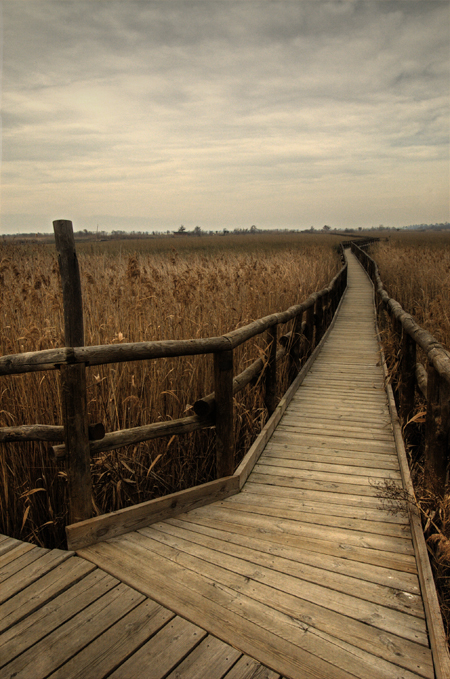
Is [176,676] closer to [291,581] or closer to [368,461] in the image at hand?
[291,581]

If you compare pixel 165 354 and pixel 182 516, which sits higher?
pixel 165 354

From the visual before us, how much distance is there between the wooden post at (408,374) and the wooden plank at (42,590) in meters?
2.97

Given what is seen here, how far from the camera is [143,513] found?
2.59 metres

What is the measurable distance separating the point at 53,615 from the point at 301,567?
1.15 meters

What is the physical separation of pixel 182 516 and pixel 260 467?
3.04ft

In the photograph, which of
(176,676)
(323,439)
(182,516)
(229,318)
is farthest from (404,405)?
(176,676)

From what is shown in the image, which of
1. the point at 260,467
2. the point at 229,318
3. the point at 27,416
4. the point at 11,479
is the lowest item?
the point at 260,467

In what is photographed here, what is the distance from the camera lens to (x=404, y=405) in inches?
159

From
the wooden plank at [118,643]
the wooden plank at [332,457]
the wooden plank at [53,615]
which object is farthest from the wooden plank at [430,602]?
the wooden plank at [53,615]

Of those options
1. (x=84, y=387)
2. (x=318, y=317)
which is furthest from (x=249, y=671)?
(x=318, y=317)

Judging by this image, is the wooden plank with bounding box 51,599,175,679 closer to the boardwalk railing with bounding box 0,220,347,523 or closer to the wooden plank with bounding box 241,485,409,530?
the boardwalk railing with bounding box 0,220,347,523

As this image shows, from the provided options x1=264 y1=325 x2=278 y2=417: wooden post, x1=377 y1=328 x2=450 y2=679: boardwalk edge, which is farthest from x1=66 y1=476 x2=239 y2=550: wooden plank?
x1=264 y1=325 x2=278 y2=417: wooden post

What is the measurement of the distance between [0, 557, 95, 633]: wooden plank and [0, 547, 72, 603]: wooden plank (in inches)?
0.9

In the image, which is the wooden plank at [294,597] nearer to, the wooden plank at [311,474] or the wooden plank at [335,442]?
the wooden plank at [311,474]
